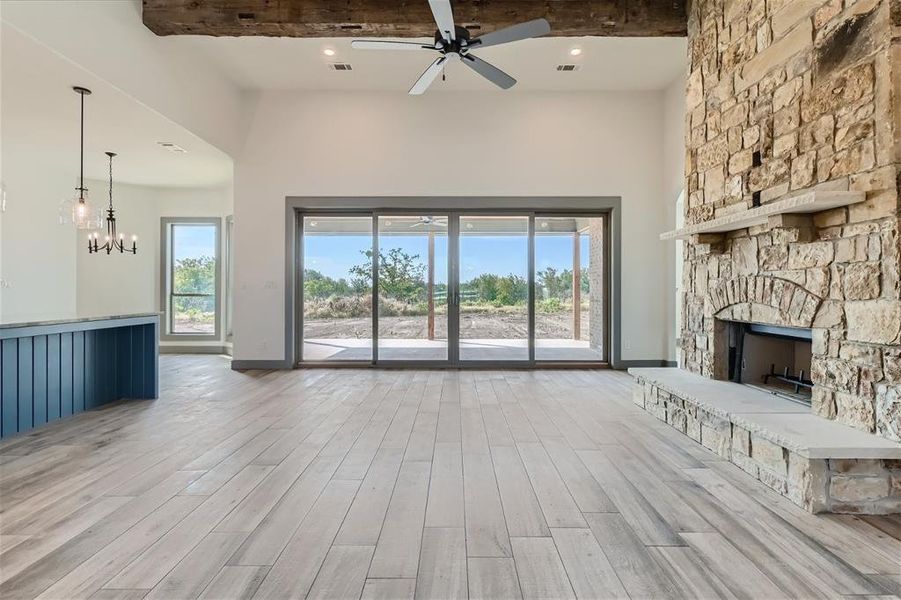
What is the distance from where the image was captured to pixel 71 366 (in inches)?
160

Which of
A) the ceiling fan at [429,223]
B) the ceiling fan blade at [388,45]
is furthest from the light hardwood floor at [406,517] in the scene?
the ceiling fan at [429,223]

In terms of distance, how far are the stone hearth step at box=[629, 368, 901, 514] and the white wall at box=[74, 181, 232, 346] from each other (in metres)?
8.06

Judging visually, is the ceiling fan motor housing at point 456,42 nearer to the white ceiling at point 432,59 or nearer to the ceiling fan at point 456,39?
the ceiling fan at point 456,39

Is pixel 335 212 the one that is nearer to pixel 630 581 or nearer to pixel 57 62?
pixel 57 62

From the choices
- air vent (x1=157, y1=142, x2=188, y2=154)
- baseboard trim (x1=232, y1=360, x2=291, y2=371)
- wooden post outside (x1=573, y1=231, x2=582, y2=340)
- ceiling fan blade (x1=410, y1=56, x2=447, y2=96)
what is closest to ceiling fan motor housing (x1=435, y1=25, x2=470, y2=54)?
ceiling fan blade (x1=410, y1=56, x2=447, y2=96)

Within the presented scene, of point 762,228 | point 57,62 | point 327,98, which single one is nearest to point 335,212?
point 327,98

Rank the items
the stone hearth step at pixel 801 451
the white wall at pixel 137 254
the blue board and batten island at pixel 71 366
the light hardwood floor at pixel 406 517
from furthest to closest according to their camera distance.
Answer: the white wall at pixel 137 254 → the blue board and batten island at pixel 71 366 → the stone hearth step at pixel 801 451 → the light hardwood floor at pixel 406 517

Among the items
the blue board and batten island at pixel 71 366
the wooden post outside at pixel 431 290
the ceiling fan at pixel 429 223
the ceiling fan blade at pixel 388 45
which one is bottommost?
the blue board and batten island at pixel 71 366

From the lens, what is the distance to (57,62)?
364 centimetres

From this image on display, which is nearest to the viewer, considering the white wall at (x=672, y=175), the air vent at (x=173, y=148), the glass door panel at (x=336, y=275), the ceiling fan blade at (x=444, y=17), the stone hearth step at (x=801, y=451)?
the stone hearth step at (x=801, y=451)

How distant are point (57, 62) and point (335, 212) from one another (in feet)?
10.9

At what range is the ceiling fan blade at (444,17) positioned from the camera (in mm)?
2988

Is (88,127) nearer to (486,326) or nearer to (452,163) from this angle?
(452,163)

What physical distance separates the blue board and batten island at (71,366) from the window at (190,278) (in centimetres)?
351
